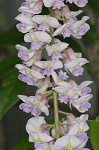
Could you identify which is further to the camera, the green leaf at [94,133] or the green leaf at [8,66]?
the green leaf at [8,66]

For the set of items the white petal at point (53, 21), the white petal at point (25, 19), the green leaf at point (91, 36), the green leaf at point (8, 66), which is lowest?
the green leaf at point (91, 36)

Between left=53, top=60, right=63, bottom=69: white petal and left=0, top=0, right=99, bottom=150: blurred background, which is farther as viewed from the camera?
left=0, top=0, right=99, bottom=150: blurred background

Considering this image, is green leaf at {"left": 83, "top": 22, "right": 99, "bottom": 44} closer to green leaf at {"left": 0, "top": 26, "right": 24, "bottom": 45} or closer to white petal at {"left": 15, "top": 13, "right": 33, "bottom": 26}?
green leaf at {"left": 0, "top": 26, "right": 24, "bottom": 45}

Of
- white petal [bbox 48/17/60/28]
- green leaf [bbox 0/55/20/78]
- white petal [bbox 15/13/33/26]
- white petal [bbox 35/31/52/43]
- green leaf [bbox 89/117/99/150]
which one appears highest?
white petal [bbox 15/13/33/26]

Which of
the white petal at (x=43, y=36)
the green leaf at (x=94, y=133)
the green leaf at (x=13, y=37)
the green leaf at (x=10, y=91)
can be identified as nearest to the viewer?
the white petal at (x=43, y=36)

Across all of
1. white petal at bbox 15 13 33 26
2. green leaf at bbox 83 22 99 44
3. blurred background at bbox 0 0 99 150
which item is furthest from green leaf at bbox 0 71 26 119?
white petal at bbox 15 13 33 26

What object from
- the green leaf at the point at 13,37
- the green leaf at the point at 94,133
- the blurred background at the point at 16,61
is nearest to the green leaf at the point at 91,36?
the blurred background at the point at 16,61

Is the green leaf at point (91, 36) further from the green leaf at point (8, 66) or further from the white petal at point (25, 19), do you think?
the white petal at point (25, 19)

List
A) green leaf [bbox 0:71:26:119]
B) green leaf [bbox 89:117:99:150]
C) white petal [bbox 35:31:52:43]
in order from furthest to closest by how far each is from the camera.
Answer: green leaf [bbox 0:71:26:119] < green leaf [bbox 89:117:99:150] < white petal [bbox 35:31:52:43]
